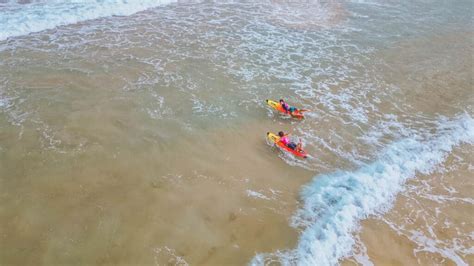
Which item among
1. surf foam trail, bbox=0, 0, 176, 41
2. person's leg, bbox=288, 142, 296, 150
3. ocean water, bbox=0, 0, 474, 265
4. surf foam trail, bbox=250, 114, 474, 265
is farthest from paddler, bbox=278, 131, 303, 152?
surf foam trail, bbox=0, 0, 176, 41

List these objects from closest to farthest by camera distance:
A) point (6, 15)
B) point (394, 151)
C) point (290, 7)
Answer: point (394, 151)
point (6, 15)
point (290, 7)

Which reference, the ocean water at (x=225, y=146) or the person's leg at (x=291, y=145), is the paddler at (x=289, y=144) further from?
the ocean water at (x=225, y=146)

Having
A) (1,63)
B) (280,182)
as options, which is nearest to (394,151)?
(280,182)

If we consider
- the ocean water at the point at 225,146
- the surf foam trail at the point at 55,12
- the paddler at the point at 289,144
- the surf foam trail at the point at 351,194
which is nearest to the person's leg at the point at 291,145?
the paddler at the point at 289,144

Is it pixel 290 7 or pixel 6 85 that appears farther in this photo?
pixel 290 7

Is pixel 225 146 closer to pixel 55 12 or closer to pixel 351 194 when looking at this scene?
pixel 351 194

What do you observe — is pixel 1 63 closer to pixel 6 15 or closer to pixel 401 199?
pixel 6 15

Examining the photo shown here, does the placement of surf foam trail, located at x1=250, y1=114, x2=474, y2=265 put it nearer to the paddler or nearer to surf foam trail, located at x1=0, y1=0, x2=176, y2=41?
the paddler
